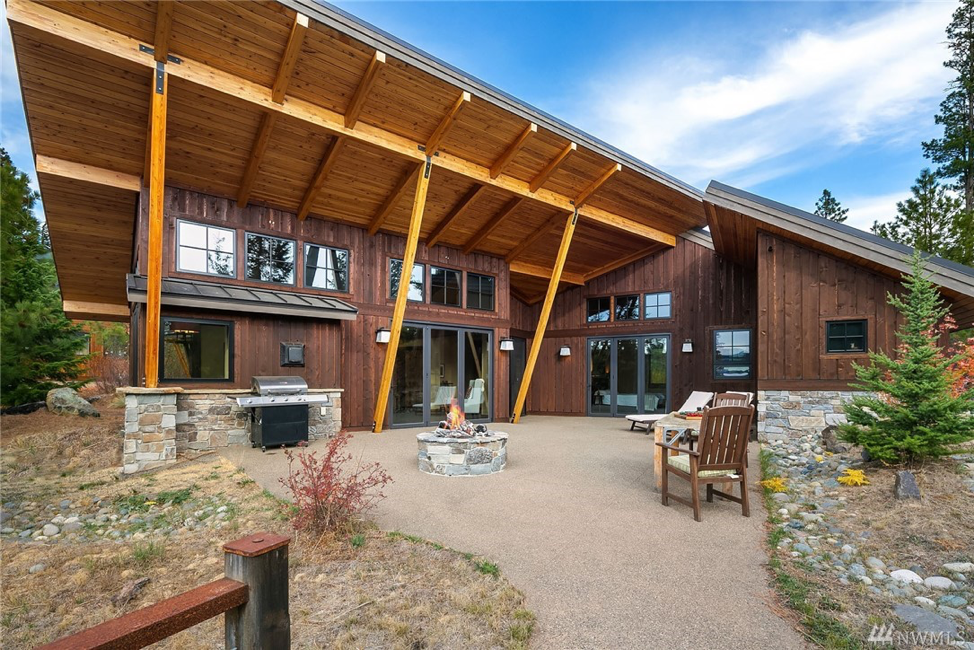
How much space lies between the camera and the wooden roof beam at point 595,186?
31.3 ft

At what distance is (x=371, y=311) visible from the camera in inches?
394

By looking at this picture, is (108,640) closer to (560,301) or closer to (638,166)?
(638,166)

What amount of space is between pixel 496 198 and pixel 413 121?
109 inches

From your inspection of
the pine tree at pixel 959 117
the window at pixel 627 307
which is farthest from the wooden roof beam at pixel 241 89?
the pine tree at pixel 959 117

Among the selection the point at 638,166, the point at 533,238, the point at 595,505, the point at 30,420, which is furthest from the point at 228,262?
the point at 638,166

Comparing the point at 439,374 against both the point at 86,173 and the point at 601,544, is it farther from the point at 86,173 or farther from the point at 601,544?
the point at 601,544

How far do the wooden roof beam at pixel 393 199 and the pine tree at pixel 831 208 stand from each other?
17469 mm

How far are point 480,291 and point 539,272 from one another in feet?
7.01

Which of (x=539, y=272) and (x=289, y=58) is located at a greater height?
(x=289, y=58)

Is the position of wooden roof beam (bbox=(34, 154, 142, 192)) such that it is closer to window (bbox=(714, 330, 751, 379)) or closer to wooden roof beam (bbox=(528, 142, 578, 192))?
wooden roof beam (bbox=(528, 142, 578, 192))

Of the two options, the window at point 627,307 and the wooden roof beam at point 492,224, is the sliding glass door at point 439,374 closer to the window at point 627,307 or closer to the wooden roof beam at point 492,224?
the wooden roof beam at point 492,224

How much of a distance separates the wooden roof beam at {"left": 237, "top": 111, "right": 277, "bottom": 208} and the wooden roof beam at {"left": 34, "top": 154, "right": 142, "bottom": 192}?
59.1 inches

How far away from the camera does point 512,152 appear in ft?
28.5

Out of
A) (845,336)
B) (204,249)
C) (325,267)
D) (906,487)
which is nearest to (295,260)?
(325,267)
